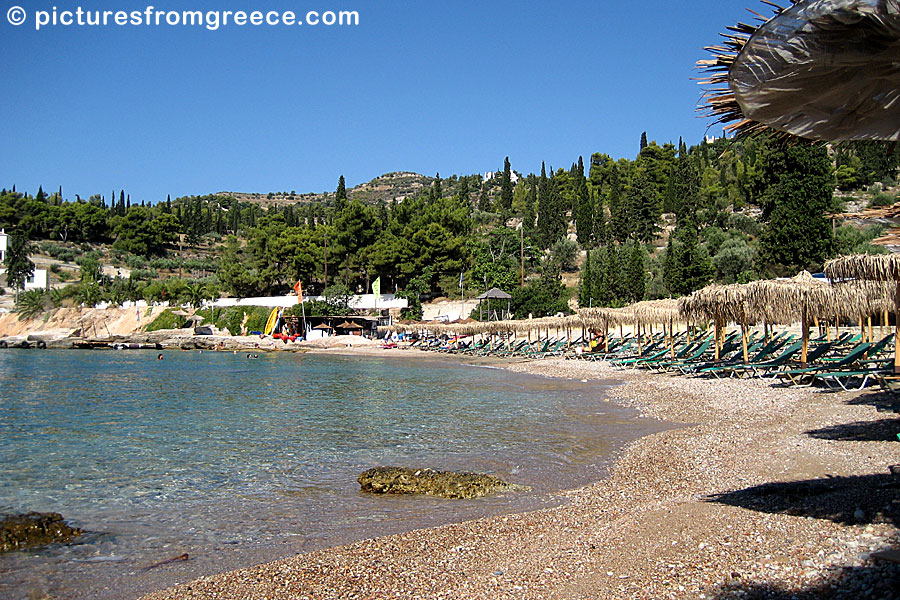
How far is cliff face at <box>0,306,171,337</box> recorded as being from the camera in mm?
55125

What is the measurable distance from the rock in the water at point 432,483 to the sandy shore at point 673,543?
3.28 ft

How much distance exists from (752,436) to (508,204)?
77.3 metres

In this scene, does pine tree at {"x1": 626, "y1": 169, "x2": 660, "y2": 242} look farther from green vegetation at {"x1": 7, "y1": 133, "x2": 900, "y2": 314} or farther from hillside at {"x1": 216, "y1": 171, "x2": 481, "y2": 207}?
hillside at {"x1": 216, "y1": 171, "x2": 481, "y2": 207}

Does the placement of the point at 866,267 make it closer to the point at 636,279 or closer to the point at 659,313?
the point at 659,313

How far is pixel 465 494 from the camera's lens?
7348 mm

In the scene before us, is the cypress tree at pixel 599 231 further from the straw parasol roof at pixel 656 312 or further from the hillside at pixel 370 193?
the hillside at pixel 370 193

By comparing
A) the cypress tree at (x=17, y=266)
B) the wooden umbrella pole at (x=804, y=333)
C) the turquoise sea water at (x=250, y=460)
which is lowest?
the turquoise sea water at (x=250, y=460)

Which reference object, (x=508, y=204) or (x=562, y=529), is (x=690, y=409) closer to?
(x=562, y=529)

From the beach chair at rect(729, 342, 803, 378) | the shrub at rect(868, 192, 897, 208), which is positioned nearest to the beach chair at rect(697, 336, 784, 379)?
the beach chair at rect(729, 342, 803, 378)

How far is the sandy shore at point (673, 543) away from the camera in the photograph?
3916mm

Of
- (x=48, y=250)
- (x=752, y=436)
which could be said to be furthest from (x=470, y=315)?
(x=48, y=250)

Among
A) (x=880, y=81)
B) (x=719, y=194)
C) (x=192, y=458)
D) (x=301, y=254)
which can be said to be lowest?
(x=192, y=458)

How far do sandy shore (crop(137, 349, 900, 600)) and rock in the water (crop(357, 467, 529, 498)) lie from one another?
3.28 feet

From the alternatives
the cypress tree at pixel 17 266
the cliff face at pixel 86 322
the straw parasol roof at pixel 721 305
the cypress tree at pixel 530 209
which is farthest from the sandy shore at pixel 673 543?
the cypress tree at pixel 17 266
